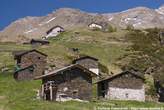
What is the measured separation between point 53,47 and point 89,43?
21.9 m

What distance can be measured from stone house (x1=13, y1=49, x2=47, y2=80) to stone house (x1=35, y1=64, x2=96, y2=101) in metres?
23.1

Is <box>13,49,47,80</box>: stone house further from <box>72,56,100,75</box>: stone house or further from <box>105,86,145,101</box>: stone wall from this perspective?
<box>105,86,145,101</box>: stone wall

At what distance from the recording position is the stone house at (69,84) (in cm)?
6762

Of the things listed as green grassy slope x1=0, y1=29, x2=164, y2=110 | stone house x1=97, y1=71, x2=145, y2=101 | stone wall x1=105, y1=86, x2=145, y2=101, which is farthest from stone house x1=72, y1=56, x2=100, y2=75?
stone wall x1=105, y1=86, x2=145, y2=101

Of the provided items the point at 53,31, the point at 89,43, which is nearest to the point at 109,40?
the point at 89,43

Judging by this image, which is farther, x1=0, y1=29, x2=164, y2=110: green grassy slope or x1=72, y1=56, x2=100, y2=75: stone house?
x1=72, y1=56, x2=100, y2=75: stone house

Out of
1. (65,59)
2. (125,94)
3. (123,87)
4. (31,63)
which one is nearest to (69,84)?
(123,87)

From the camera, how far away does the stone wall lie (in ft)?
259

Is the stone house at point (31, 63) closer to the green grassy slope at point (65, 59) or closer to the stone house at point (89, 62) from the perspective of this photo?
the green grassy slope at point (65, 59)

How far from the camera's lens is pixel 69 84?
224 feet

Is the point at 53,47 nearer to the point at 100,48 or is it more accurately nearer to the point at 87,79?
the point at 100,48

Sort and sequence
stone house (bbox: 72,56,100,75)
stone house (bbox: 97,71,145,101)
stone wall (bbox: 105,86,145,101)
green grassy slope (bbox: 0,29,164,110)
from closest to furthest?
1. green grassy slope (bbox: 0,29,164,110)
2. stone wall (bbox: 105,86,145,101)
3. stone house (bbox: 97,71,145,101)
4. stone house (bbox: 72,56,100,75)

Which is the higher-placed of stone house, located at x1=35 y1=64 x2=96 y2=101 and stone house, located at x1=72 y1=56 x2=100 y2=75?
stone house, located at x1=72 y1=56 x2=100 y2=75

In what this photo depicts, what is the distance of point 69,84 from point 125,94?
49.3 feet
